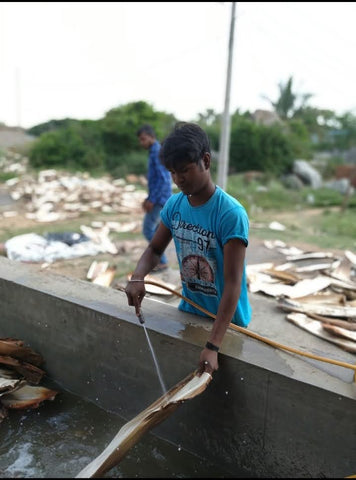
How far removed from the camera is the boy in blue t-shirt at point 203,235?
2176mm

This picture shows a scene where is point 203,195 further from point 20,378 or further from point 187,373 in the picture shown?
point 20,378

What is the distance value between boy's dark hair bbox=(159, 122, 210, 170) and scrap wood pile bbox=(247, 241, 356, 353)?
8.12 ft

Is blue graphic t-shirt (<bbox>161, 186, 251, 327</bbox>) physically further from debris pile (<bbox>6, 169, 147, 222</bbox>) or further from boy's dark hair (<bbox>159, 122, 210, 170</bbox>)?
debris pile (<bbox>6, 169, 147, 222</bbox>)

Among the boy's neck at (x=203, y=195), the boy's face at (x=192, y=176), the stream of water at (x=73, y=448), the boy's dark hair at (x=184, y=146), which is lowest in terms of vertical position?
Result: the stream of water at (x=73, y=448)

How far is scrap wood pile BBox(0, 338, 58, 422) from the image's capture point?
3.14 m

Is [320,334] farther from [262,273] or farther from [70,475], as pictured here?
[70,475]

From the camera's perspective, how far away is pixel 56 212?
12383 millimetres

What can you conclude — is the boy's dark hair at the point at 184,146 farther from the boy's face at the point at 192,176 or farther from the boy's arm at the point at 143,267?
the boy's arm at the point at 143,267

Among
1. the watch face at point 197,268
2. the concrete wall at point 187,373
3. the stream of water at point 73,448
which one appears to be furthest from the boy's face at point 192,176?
the stream of water at point 73,448

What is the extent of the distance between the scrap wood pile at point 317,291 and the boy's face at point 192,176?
91.5 inches

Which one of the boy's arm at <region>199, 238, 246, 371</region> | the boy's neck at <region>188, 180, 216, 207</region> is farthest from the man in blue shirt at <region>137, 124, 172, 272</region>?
the boy's arm at <region>199, 238, 246, 371</region>

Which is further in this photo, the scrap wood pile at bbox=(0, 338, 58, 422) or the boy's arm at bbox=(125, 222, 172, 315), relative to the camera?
the scrap wood pile at bbox=(0, 338, 58, 422)

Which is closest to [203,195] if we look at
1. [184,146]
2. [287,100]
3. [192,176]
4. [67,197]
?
[192,176]

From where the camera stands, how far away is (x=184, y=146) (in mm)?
2129
